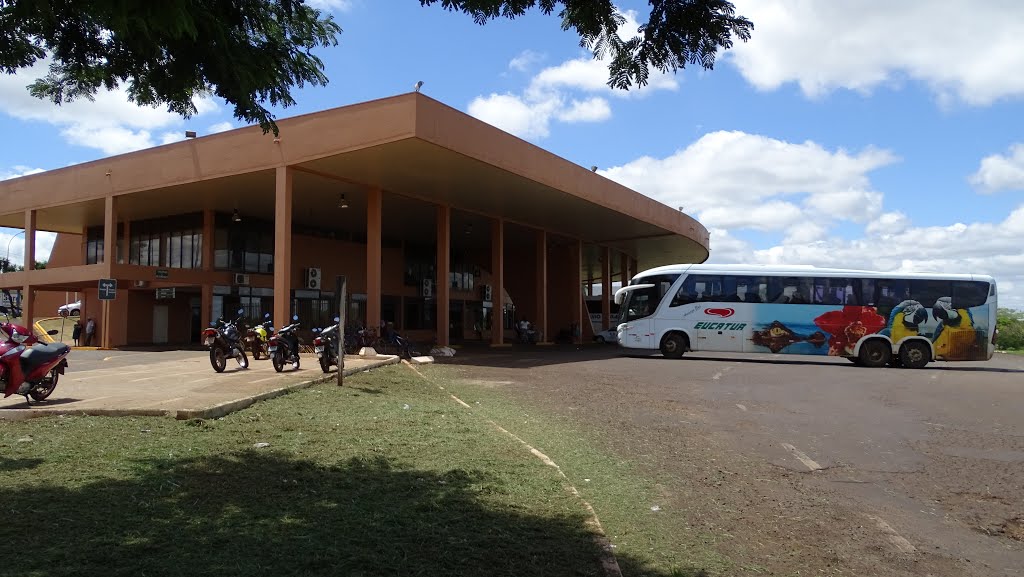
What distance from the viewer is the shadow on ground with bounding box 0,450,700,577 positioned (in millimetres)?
3428

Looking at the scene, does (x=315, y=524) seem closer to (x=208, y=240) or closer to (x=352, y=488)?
(x=352, y=488)

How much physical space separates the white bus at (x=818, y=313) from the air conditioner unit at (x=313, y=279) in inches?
565

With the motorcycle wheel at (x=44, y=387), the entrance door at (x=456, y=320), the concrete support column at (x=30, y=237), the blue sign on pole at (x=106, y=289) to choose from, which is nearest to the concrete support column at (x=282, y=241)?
the blue sign on pole at (x=106, y=289)

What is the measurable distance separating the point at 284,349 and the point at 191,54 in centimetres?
931

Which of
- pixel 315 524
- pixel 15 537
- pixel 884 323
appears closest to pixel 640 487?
pixel 315 524

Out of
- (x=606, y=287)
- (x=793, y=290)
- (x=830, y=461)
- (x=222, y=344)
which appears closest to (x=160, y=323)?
(x=222, y=344)

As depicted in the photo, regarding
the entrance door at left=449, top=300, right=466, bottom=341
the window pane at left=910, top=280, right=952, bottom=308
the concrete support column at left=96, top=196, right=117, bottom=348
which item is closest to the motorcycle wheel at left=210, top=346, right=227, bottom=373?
the concrete support column at left=96, top=196, right=117, bottom=348

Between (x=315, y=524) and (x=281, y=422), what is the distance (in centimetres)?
359

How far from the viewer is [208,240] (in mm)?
26062

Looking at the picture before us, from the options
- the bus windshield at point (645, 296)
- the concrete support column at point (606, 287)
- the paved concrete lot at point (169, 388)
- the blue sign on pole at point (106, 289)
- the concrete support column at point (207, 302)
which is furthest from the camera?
the concrete support column at point (606, 287)

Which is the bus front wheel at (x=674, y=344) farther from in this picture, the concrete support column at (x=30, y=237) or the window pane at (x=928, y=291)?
the concrete support column at (x=30, y=237)

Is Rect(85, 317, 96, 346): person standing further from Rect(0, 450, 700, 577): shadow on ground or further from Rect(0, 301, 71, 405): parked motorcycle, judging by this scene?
Rect(0, 450, 700, 577): shadow on ground

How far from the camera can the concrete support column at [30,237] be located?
26.0 meters

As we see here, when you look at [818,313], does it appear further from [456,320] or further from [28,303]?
[28,303]
